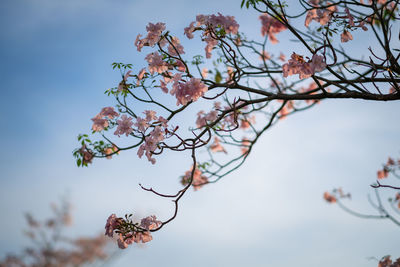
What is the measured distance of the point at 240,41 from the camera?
3.74 meters

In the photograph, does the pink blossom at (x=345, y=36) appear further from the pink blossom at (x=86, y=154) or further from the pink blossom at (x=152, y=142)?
the pink blossom at (x=86, y=154)

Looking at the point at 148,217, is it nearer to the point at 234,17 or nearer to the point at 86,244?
the point at 234,17

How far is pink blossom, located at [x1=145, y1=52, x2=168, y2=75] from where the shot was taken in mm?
2611

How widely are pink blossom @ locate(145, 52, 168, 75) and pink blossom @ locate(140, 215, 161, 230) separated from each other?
122 centimetres

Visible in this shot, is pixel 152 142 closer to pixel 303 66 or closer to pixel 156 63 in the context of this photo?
pixel 156 63

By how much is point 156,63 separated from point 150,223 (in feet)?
4.29

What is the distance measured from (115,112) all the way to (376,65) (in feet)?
7.29

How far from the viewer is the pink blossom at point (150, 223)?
7.48 feet

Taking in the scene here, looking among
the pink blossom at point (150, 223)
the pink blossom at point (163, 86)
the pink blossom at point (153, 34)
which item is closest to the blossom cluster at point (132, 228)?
the pink blossom at point (150, 223)

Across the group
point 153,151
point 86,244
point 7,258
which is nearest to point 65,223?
point 86,244

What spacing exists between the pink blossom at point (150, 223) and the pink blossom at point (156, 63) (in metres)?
1.22

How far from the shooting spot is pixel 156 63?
2.65 metres

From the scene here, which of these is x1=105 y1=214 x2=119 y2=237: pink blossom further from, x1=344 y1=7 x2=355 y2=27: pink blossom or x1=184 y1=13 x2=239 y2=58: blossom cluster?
x1=344 y1=7 x2=355 y2=27: pink blossom

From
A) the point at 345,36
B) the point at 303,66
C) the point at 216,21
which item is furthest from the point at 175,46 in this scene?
the point at 345,36
